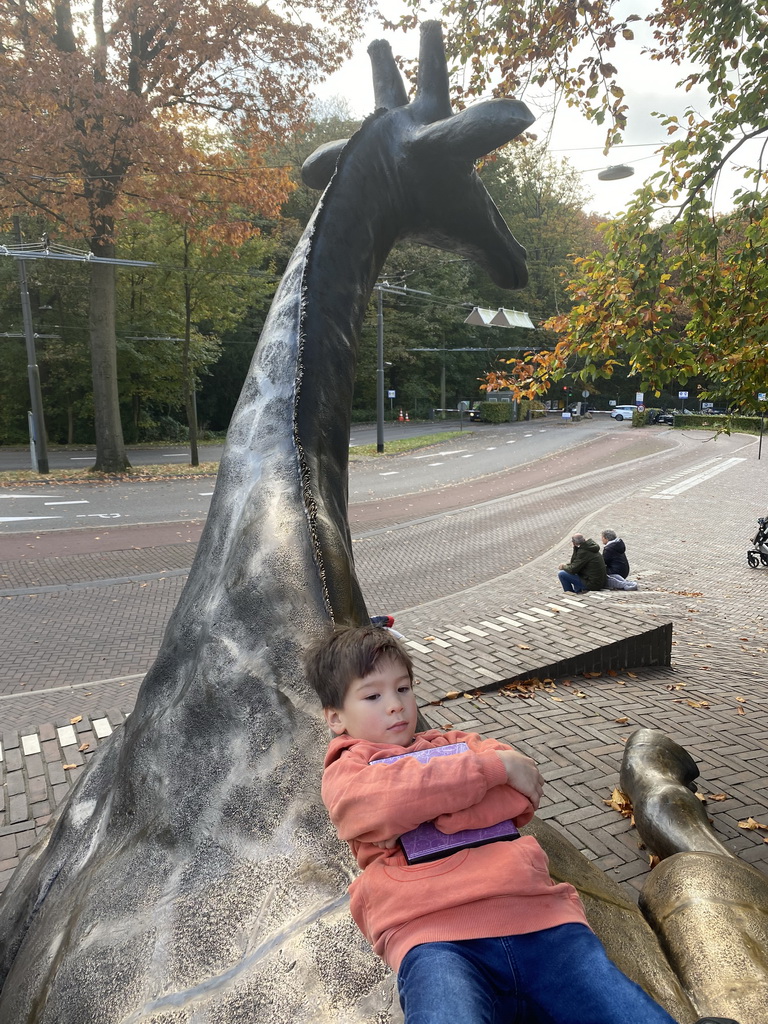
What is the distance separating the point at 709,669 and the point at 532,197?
53.2m

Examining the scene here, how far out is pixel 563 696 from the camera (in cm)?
661

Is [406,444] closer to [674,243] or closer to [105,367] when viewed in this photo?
[105,367]

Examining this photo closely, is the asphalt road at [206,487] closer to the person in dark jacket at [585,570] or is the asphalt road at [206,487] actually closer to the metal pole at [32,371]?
the metal pole at [32,371]

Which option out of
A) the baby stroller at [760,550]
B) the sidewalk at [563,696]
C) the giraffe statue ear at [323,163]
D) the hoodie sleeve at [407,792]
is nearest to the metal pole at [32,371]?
the sidewalk at [563,696]

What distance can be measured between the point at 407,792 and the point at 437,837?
139 millimetres

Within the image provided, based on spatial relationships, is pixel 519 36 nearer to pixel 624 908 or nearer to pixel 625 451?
pixel 624 908

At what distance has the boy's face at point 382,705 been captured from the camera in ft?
6.21

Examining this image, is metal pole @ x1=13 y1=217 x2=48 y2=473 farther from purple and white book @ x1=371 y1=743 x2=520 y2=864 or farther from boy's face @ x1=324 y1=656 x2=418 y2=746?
purple and white book @ x1=371 y1=743 x2=520 y2=864

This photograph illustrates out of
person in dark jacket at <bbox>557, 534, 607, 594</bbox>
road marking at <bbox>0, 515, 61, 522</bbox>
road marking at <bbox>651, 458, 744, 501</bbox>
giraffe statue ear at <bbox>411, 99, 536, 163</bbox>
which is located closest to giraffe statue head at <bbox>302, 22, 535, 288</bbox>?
giraffe statue ear at <bbox>411, 99, 536, 163</bbox>

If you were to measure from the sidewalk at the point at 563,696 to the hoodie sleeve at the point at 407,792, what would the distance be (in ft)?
9.84

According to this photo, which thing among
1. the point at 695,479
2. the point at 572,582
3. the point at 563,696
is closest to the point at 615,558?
the point at 572,582

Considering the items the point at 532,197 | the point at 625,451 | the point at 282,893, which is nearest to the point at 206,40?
the point at 282,893

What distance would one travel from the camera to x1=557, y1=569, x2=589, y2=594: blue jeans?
36.9 ft

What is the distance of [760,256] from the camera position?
6.82m
